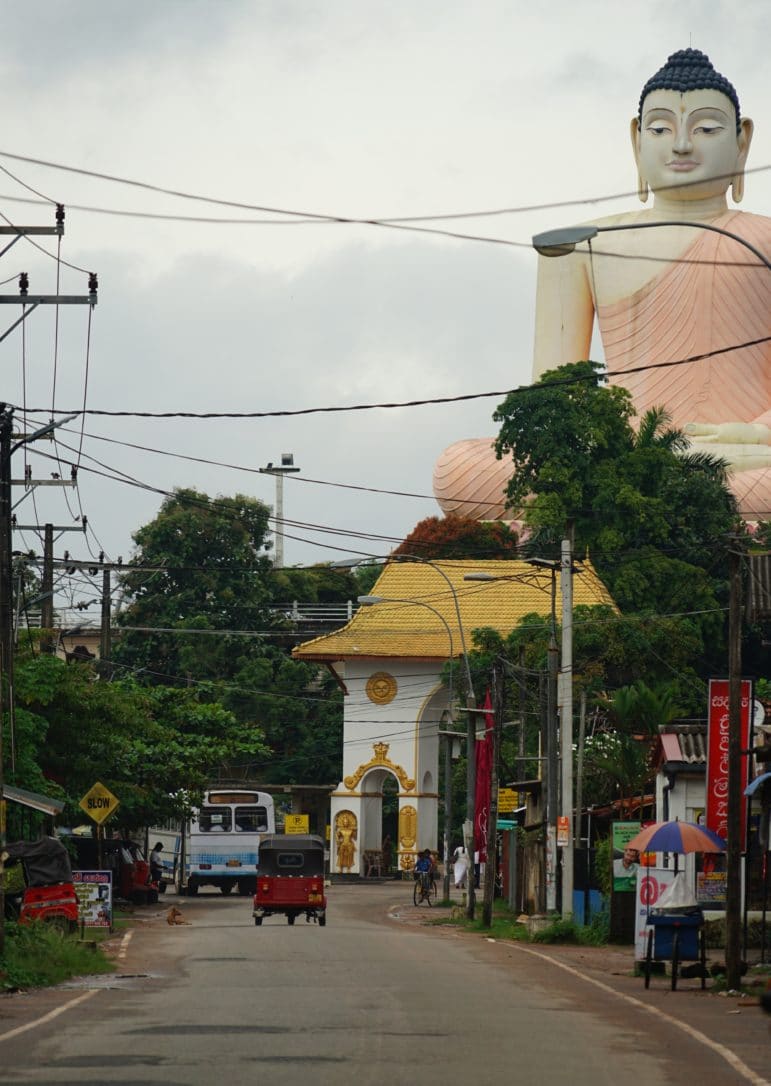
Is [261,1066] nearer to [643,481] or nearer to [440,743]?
[643,481]

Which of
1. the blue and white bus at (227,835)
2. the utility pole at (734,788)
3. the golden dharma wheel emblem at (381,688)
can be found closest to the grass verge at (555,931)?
the utility pole at (734,788)

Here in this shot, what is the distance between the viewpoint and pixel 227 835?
170 ft

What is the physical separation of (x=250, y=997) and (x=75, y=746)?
18785 mm

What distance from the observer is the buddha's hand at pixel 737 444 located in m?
63.0

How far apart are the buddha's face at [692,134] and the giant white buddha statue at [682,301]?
0.03 meters

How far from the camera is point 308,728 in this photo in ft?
245

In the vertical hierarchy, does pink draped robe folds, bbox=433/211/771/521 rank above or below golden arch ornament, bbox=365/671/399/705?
above

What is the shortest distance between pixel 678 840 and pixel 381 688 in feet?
133

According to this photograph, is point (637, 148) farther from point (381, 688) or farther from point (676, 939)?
point (676, 939)

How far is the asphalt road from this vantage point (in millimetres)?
12641

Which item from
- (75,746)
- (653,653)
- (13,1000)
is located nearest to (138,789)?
(75,746)

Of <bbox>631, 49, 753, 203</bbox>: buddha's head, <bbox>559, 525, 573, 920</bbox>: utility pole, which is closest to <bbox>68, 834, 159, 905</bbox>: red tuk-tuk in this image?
<bbox>559, 525, 573, 920</bbox>: utility pole

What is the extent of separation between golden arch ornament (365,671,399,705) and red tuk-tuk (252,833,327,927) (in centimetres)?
2809

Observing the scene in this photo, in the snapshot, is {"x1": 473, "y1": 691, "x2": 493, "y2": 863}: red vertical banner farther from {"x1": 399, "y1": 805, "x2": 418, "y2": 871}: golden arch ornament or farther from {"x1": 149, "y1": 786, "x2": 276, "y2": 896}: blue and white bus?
{"x1": 399, "y1": 805, "x2": 418, "y2": 871}: golden arch ornament
